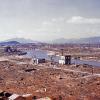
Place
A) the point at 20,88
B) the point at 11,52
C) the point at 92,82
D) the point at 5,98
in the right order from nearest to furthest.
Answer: the point at 5,98 → the point at 20,88 → the point at 92,82 → the point at 11,52

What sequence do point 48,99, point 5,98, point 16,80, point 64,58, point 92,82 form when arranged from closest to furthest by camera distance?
point 48,99 < point 5,98 < point 92,82 < point 16,80 < point 64,58

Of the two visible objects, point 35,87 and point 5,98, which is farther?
point 35,87

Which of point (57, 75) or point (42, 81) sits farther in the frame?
point (57, 75)

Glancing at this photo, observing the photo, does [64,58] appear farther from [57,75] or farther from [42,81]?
[42,81]

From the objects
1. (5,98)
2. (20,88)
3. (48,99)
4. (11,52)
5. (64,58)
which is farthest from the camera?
(11,52)

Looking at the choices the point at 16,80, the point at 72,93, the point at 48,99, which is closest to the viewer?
the point at 48,99

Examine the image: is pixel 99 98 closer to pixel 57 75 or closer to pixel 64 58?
pixel 57 75

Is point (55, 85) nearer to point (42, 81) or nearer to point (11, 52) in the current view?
point (42, 81)

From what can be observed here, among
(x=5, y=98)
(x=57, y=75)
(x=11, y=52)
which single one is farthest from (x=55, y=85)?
(x=11, y=52)

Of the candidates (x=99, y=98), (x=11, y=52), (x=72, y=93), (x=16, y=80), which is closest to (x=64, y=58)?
(x=16, y=80)
